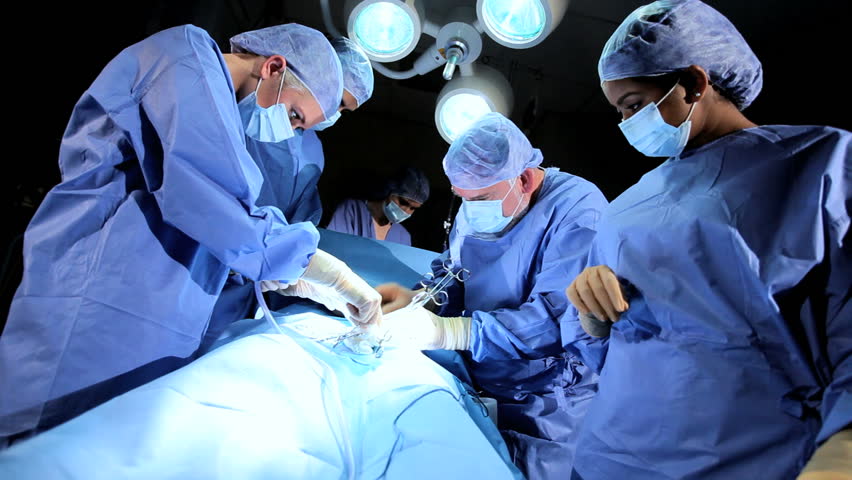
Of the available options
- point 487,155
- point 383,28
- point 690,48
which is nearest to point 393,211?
point 383,28

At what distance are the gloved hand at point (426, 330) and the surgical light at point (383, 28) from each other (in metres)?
1.10

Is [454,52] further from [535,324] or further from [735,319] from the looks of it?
[735,319]

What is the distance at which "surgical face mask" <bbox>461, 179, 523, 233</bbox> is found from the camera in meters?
1.70

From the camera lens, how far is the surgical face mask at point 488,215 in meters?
1.70

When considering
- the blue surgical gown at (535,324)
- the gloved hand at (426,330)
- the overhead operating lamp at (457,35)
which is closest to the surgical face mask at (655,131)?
the blue surgical gown at (535,324)

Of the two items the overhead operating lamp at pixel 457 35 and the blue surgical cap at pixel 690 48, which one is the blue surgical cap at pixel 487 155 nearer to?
the overhead operating lamp at pixel 457 35

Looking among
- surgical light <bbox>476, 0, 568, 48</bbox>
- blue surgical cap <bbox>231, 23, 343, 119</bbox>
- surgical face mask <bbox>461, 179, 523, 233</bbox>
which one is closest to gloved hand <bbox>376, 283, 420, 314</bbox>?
surgical face mask <bbox>461, 179, 523, 233</bbox>

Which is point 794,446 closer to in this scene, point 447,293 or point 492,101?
point 447,293

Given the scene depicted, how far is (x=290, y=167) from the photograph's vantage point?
1.84 metres

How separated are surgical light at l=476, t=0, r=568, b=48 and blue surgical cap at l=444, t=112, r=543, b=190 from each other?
12.4 inches

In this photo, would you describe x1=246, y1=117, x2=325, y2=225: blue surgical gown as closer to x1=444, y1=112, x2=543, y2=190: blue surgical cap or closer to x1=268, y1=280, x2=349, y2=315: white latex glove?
x1=268, y1=280, x2=349, y2=315: white latex glove

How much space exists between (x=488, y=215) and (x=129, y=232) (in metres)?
1.15

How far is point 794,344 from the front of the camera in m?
0.78

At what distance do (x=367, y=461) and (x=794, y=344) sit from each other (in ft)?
2.64
